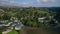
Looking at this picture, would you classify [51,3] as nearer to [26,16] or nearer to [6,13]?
[26,16]

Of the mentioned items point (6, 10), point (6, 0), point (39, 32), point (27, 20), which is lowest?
point (39, 32)

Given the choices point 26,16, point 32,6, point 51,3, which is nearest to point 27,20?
point 26,16

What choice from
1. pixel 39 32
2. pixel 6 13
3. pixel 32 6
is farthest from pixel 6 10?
pixel 39 32

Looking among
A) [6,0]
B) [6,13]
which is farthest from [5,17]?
[6,0]

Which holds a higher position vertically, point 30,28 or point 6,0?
point 6,0

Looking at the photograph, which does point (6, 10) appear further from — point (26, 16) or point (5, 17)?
point (26, 16)

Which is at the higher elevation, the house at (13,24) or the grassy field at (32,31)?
the house at (13,24)

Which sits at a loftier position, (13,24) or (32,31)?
(13,24)

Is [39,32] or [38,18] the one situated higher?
[38,18]

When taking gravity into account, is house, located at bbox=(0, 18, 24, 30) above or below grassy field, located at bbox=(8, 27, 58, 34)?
above
